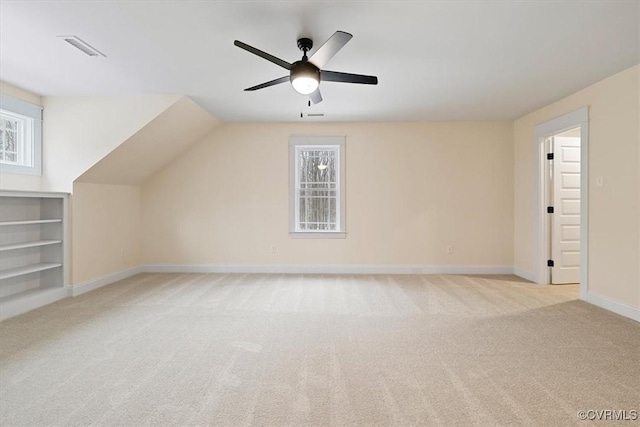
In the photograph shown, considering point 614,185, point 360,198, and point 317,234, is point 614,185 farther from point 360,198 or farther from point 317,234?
point 317,234

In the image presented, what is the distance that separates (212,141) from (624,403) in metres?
5.85

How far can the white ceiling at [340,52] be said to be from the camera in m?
2.52

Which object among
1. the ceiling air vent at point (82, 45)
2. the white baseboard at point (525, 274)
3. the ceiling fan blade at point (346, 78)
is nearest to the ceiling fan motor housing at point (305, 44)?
the ceiling fan blade at point (346, 78)

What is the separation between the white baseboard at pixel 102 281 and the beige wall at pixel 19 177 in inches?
54.9

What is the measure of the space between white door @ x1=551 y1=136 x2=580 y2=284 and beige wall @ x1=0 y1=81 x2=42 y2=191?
7.13 m

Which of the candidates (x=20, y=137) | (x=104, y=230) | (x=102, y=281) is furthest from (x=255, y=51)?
(x=102, y=281)

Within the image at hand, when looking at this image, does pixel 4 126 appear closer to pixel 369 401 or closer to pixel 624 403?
pixel 369 401

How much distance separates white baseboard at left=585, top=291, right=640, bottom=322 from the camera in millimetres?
3539

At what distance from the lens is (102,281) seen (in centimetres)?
504

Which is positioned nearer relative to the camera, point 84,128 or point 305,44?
point 305,44

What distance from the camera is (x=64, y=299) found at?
434cm

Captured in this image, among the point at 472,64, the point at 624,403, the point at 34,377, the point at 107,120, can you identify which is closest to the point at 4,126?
the point at 107,120

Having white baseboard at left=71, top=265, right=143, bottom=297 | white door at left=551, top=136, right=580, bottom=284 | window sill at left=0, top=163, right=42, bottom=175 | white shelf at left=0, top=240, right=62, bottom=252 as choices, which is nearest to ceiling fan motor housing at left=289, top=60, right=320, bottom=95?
white shelf at left=0, top=240, right=62, bottom=252

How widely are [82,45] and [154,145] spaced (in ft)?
7.01
